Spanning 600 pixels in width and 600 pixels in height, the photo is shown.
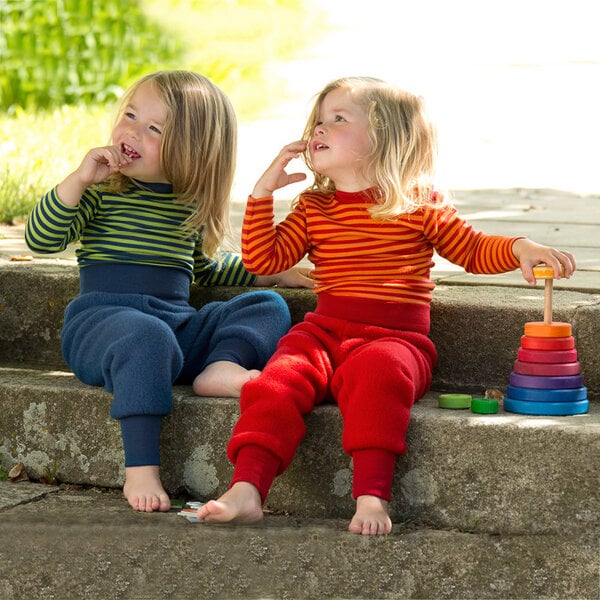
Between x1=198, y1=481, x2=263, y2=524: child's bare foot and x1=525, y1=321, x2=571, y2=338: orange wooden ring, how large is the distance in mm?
878

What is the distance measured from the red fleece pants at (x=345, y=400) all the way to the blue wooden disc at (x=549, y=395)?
0.29 meters

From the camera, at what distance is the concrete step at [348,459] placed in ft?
10.3

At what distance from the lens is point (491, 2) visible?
18281mm

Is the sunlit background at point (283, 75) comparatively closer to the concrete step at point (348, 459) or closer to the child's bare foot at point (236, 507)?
the concrete step at point (348, 459)

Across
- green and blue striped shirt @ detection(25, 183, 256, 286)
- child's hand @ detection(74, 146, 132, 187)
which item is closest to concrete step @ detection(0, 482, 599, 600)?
green and blue striped shirt @ detection(25, 183, 256, 286)

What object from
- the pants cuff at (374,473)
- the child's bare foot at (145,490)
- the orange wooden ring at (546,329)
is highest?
the orange wooden ring at (546,329)

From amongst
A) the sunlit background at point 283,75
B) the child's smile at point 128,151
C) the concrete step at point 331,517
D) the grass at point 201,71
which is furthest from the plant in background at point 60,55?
the concrete step at point 331,517

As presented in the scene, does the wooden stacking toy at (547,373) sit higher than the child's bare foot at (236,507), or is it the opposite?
the wooden stacking toy at (547,373)

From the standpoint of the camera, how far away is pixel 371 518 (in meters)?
3.12

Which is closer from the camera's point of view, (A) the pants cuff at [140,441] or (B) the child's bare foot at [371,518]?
(B) the child's bare foot at [371,518]

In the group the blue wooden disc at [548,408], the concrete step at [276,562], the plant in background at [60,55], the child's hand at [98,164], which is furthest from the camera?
the plant in background at [60,55]

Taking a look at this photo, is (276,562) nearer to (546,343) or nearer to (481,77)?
(546,343)

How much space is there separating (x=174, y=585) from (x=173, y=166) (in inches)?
54.6

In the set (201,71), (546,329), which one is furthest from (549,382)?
(201,71)
